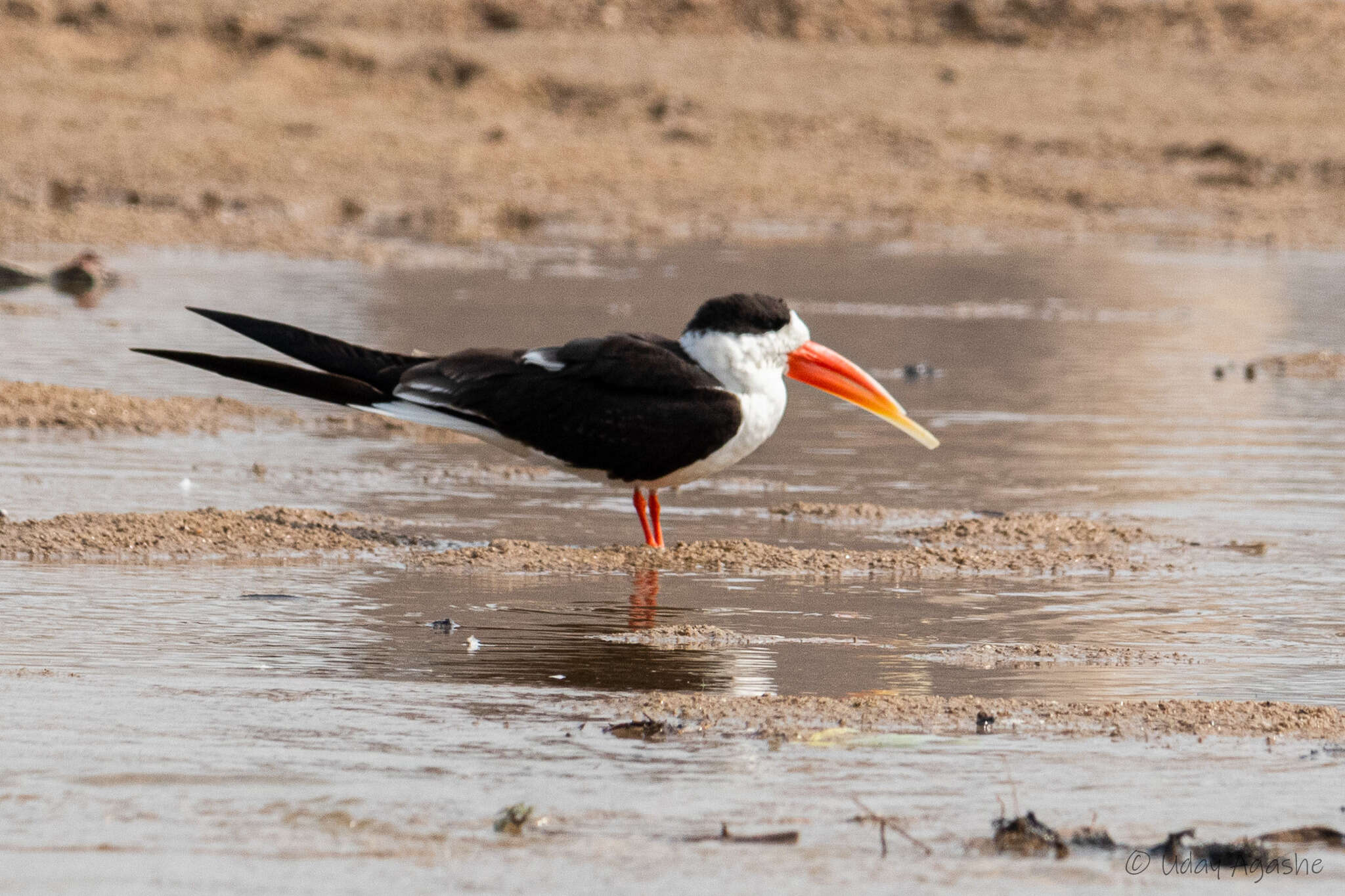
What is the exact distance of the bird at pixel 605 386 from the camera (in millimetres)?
6133

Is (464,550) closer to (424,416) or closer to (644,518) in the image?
(424,416)

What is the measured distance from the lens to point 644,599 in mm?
5688

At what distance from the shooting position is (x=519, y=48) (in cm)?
2761

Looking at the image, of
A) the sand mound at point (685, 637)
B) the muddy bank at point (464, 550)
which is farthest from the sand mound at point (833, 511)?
the sand mound at point (685, 637)

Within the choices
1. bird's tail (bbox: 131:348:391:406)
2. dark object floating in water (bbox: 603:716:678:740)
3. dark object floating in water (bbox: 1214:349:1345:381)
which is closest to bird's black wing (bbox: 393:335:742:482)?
bird's tail (bbox: 131:348:391:406)

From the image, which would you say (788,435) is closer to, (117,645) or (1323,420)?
(1323,420)

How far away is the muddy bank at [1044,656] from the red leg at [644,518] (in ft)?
4.77

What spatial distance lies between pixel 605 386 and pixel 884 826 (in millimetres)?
2910

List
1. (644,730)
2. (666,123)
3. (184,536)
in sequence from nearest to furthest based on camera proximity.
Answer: (644,730), (184,536), (666,123)

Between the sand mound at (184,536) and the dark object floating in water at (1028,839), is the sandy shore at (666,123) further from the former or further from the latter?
the dark object floating in water at (1028,839)

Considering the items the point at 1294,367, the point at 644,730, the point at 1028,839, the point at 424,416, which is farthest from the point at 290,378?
the point at 1294,367

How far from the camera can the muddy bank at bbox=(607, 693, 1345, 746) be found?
427 cm

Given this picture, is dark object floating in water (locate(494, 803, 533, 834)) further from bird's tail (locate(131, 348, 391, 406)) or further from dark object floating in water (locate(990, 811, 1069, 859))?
bird's tail (locate(131, 348, 391, 406))

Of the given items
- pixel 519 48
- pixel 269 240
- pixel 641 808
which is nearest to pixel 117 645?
pixel 641 808
